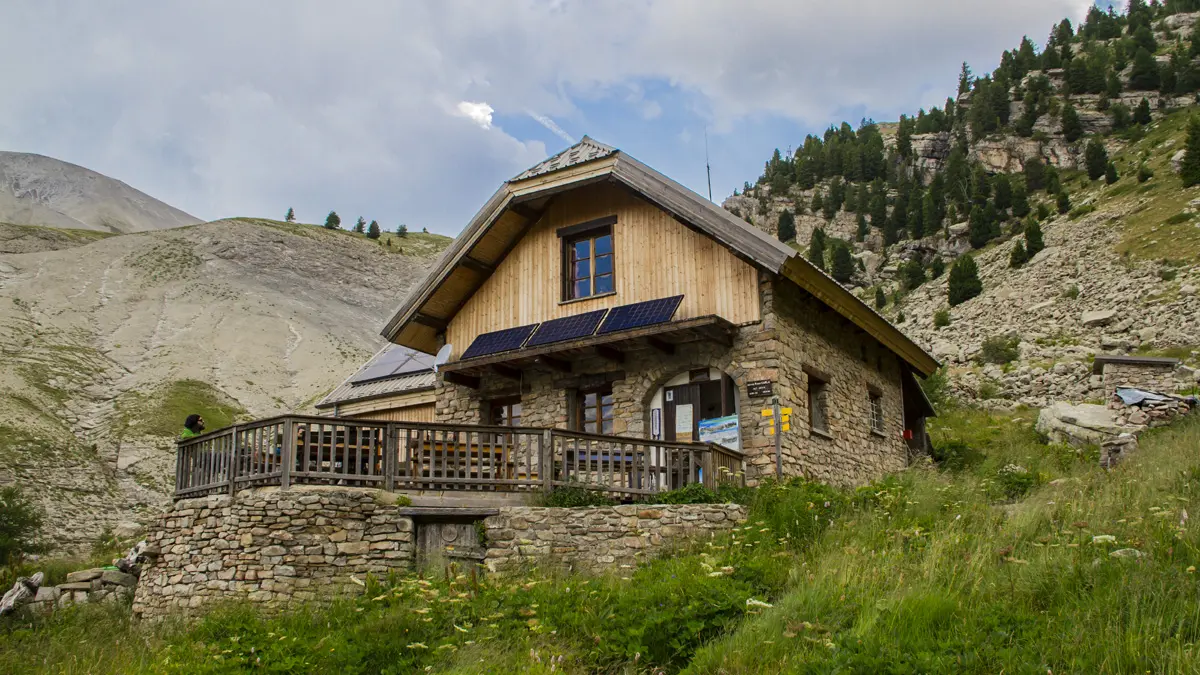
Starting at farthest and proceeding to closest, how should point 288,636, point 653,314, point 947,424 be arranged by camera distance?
point 947,424
point 653,314
point 288,636

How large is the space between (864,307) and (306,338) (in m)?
58.4

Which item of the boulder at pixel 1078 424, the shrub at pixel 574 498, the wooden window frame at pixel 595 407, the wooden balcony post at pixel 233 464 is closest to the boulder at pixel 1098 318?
the boulder at pixel 1078 424

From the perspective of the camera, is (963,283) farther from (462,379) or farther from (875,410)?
(462,379)

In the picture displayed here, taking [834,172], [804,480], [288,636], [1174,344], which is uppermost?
[834,172]

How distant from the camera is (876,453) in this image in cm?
2033

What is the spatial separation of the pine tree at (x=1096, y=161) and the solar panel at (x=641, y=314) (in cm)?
6280

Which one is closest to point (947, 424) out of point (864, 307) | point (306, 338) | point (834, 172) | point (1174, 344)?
point (1174, 344)

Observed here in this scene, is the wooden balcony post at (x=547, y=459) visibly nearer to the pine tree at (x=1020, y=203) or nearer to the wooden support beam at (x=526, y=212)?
the wooden support beam at (x=526, y=212)

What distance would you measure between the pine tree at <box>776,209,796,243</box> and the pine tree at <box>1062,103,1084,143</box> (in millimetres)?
24067

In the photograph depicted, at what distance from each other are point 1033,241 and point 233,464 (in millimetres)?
52653

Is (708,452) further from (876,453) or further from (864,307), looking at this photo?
(876,453)

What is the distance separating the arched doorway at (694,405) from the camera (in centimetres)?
1656

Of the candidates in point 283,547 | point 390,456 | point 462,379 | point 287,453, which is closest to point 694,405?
point 462,379

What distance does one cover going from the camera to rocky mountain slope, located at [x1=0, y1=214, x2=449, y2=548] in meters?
42.7
